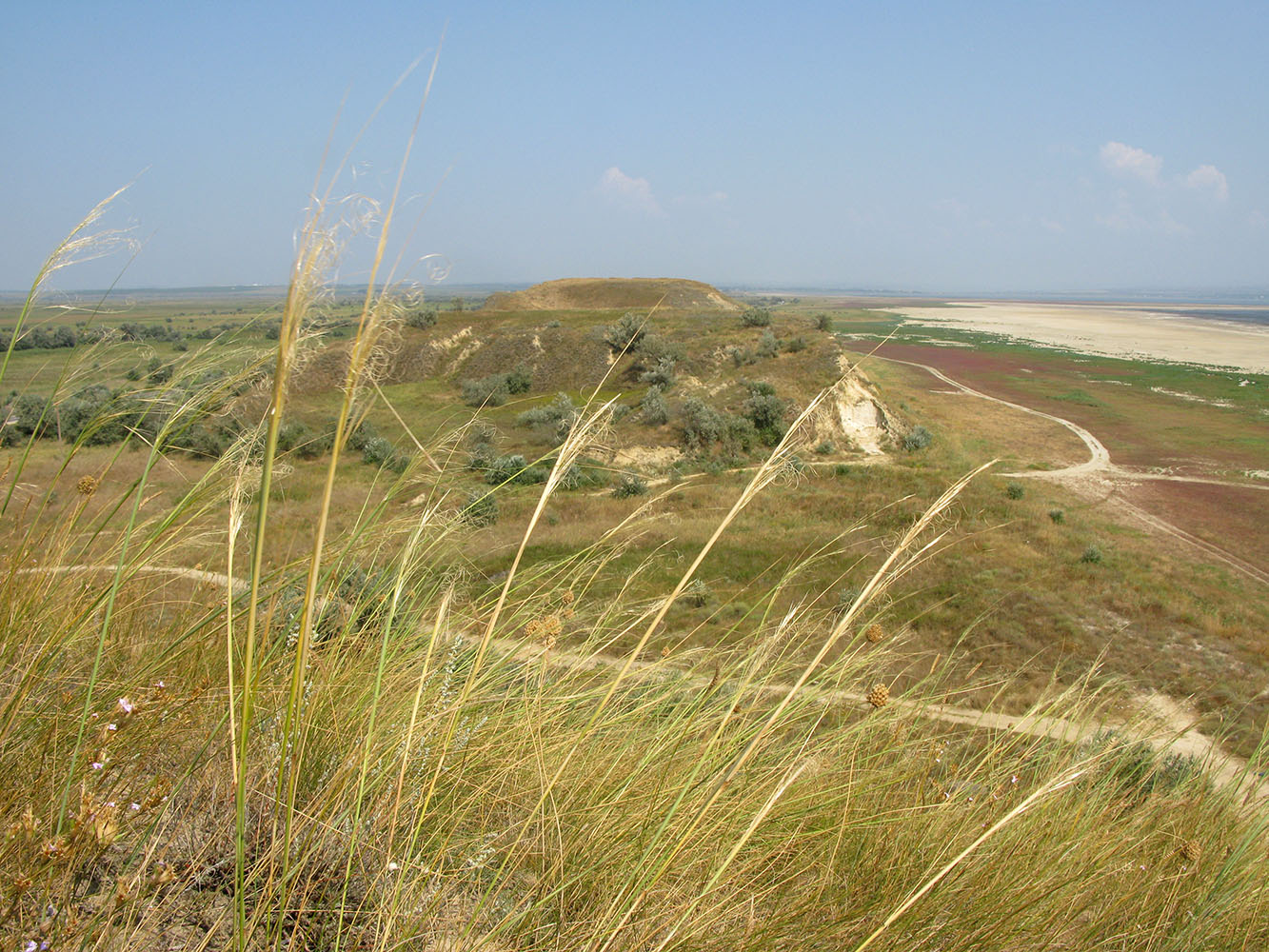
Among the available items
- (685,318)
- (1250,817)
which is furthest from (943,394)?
(1250,817)

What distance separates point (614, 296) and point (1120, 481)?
35539 mm

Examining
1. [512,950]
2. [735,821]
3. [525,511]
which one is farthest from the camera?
[525,511]

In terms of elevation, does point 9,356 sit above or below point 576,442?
above

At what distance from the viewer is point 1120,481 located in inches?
944

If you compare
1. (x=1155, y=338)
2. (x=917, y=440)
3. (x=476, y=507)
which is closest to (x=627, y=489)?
(x=917, y=440)

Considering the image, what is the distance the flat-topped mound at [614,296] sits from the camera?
49.8m

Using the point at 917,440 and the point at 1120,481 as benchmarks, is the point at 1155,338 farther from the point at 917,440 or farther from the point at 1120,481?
the point at 917,440

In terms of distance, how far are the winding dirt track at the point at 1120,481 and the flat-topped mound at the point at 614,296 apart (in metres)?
24.1

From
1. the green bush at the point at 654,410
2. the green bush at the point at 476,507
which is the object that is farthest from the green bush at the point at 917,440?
the green bush at the point at 476,507

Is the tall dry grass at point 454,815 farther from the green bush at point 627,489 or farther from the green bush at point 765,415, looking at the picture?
the green bush at point 765,415

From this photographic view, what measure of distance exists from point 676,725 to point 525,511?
52.6 ft

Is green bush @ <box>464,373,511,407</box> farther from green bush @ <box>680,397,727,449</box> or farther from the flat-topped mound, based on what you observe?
the flat-topped mound

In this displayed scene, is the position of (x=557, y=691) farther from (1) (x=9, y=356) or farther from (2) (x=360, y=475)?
(2) (x=360, y=475)

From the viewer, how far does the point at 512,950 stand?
121cm
